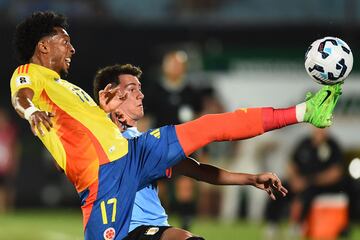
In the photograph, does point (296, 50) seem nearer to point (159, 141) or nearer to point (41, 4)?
point (41, 4)

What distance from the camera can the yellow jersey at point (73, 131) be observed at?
6.27 meters

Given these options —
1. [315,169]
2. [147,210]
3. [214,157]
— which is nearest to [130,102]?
[147,210]

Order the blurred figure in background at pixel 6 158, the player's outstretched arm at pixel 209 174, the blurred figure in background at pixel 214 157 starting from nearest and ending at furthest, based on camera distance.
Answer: the player's outstretched arm at pixel 209 174 < the blurred figure in background at pixel 214 157 < the blurred figure in background at pixel 6 158

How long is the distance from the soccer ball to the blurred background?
6.69 m

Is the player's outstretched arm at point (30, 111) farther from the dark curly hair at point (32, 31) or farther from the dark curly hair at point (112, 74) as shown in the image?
the dark curly hair at point (112, 74)

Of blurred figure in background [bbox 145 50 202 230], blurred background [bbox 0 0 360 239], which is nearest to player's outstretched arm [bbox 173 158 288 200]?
blurred figure in background [bbox 145 50 202 230]

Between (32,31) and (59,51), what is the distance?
0.87 ft

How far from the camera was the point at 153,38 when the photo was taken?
17.2m

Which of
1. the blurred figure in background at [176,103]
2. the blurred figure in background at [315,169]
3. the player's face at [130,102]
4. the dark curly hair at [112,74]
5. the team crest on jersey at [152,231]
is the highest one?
the dark curly hair at [112,74]

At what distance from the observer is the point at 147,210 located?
6.46 metres

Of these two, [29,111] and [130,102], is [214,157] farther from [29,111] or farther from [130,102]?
[29,111]

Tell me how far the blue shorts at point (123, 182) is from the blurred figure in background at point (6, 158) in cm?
1219

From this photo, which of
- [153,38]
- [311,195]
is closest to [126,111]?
[311,195]

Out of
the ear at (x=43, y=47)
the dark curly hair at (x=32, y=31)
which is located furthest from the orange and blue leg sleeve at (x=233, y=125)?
the dark curly hair at (x=32, y=31)
